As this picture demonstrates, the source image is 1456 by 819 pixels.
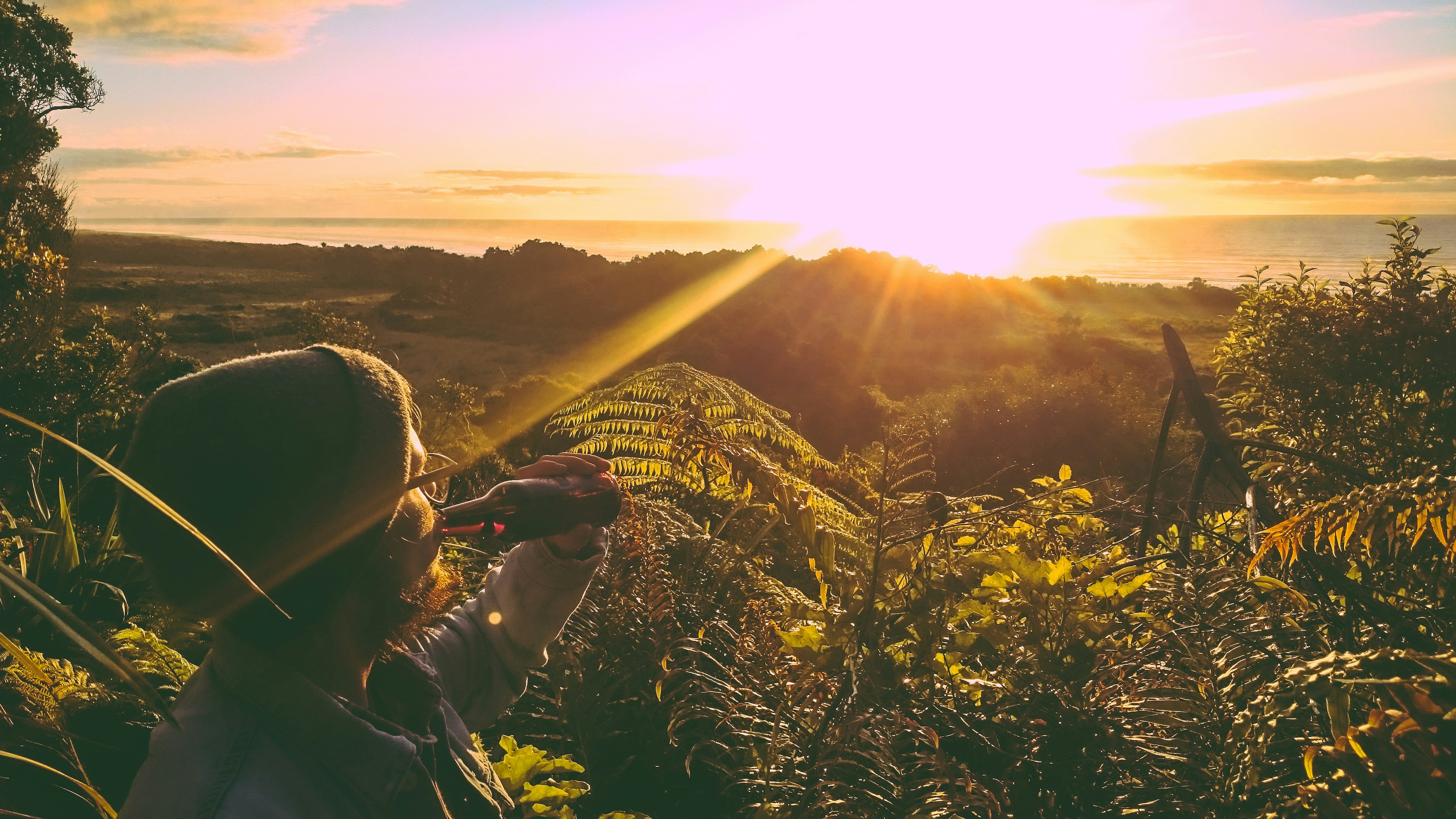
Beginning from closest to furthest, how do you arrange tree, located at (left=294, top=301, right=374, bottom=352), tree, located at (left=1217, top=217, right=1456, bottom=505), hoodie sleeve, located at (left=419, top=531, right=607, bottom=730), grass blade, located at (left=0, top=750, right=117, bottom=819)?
grass blade, located at (left=0, top=750, right=117, bottom=819), hoodie sleeve, located at (left=419, top=531, right=607, bottom=730), tree, located at (left=1217, top=217, right=1456, bottom=505), tree, located at (left=294, top=301, right=374, bottom=352)

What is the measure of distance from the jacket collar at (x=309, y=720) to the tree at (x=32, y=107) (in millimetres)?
20996

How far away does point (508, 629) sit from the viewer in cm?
169

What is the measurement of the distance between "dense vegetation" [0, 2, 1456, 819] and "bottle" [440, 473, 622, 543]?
0.40 m

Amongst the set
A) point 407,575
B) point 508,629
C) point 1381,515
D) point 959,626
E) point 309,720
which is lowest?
point 959,626

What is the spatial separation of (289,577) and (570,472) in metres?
0.68

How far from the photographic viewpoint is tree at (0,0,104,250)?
17.2 m

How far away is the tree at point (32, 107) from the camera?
17.2 meters

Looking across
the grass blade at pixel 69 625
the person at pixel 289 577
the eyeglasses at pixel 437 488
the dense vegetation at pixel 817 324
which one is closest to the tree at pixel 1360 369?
the eyeglasses at pixel 437 488

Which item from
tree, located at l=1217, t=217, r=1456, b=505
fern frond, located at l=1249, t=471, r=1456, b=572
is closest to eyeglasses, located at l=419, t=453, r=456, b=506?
fern frond, located at l=1249, t=471, r=1456, b=572

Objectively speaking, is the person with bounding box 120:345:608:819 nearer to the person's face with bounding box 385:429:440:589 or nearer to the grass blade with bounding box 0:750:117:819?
the person's face with bounding box 385:429:440:589

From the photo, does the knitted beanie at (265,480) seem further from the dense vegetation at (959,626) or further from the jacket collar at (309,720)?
the dense vegetation at (959,626)

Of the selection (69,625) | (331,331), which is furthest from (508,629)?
(331,331)

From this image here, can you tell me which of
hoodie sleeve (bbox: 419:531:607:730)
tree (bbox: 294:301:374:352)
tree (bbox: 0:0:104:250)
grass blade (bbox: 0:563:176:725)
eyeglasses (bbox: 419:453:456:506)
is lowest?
hoodie sleeve (bbox: 419:531:607:730)

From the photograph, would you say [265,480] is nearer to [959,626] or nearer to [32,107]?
[959,626]
